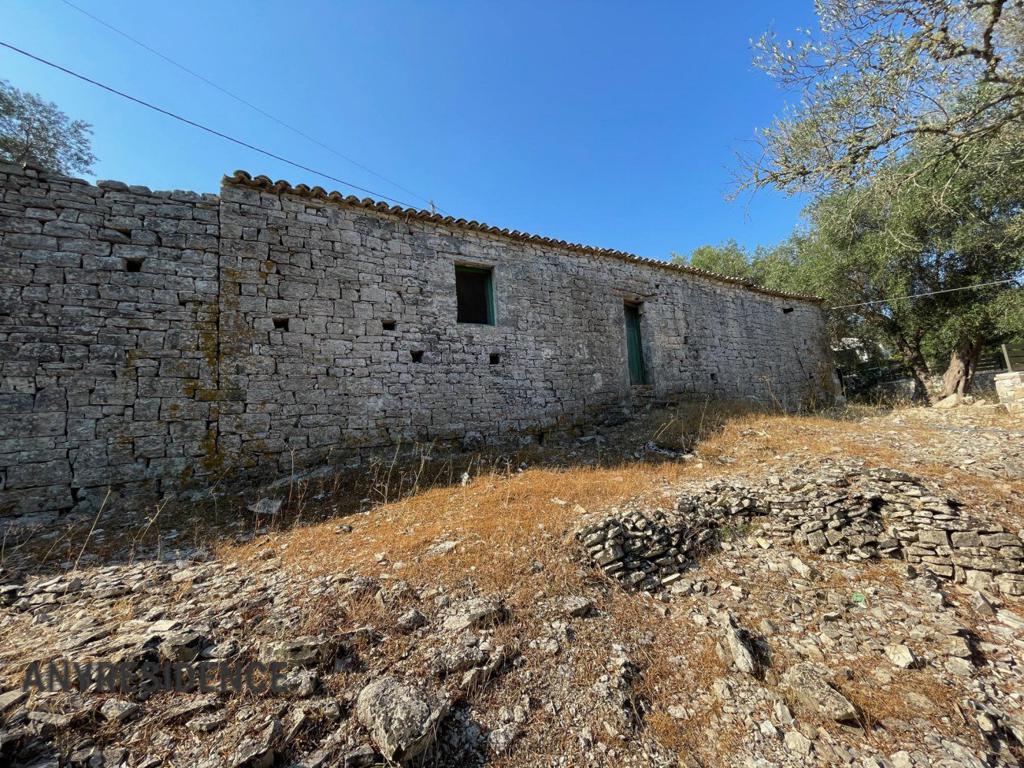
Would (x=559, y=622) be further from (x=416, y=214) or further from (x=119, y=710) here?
(x=416, y=214)

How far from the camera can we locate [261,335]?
5539mm

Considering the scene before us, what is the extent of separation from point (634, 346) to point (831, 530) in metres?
6.01

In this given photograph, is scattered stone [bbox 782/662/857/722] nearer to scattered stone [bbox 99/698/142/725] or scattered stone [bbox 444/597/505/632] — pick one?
scattered stone [bbox 444/597/505/632]

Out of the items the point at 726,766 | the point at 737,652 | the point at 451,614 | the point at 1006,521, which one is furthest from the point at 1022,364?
the point at 451,614

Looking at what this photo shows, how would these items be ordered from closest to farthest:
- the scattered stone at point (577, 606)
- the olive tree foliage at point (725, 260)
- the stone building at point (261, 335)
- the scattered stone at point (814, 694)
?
the scattered stone at point (814, 694) < the scattered stone at point (577, 606) < the stone building at point (261, 335) < the olive tree foliage at point (725, 260)

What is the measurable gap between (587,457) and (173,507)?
5505 millimetres

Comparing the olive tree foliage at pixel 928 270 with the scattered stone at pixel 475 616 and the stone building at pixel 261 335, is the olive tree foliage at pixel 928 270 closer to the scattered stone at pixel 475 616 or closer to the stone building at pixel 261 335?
the stone building at pixel 261 335

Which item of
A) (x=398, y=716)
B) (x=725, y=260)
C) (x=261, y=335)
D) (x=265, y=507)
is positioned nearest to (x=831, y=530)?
(x=398, y=716)

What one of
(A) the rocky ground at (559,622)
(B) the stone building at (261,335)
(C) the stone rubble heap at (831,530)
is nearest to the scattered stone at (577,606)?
(A) the rocky ground at (559,622)

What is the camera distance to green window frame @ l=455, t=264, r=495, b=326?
7.46 metres

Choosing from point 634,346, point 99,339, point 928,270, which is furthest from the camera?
point 928,270

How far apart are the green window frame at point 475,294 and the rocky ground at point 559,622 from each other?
3.67 metres

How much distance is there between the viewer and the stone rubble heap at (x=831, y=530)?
3.29 metres

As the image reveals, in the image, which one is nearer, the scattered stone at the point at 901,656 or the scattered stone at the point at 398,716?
the scattered stone at the point at 398,716
